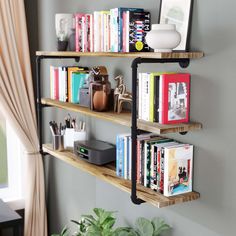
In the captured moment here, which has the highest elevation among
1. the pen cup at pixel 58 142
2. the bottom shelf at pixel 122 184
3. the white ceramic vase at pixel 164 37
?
the white ceramic vase at pixel 164 37

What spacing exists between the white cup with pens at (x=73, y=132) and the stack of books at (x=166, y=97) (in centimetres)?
83

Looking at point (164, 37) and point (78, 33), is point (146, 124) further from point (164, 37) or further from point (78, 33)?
point (78, 33)

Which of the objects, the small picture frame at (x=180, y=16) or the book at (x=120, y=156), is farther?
the book at (x=120, y=156)

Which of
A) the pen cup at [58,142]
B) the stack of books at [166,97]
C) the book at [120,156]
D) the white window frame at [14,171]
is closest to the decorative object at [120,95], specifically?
the book at [120,156]

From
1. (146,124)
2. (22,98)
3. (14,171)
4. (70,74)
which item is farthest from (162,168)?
(14,171)

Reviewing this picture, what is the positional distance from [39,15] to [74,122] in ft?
3.14

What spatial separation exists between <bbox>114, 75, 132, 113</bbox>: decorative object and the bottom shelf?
325 millimetres

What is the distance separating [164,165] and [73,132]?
0.96 meters

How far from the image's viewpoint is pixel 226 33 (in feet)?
5.82

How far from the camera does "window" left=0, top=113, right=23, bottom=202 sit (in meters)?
3.49

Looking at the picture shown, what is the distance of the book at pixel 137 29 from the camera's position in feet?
6.93

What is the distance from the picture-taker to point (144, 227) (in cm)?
222

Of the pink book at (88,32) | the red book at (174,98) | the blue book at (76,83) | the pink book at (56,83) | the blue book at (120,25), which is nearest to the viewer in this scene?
the red book at (174,98)

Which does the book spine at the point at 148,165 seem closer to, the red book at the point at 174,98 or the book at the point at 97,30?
the red book at the point at 174,98
